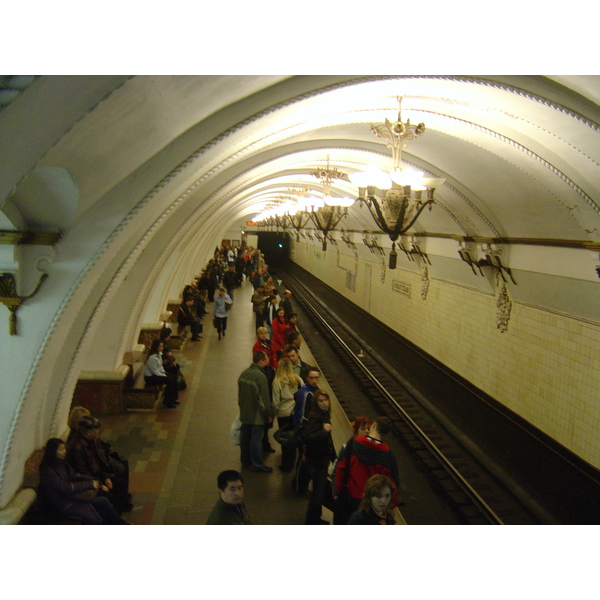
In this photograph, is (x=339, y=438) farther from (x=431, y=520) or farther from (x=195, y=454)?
(x=195, y=454)

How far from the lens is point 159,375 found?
778 cm

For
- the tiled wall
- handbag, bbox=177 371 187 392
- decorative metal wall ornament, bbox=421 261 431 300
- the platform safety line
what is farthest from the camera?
decorative metal wall ornament, bbox=421 261 431 300

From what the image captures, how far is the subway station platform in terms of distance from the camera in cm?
512

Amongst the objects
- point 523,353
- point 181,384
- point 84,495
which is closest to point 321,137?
point 181,384

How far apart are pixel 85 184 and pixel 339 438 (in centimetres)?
505

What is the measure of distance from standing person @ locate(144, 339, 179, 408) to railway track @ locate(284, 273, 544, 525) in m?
3.68

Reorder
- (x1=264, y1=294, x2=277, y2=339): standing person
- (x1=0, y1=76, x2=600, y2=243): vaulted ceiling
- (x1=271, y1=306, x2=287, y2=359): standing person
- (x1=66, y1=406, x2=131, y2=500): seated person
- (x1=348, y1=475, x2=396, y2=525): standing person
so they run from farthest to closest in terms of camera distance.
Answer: (x1=264, y1=294, x2=277, y2=339): standing person < (x1=271, y1=306, x2=287, y2=359): standing person < (x1=66, y1=406, x2=131, y2=500): seated person < (x1=348, y1=475, x2=396, y2=525): standing person < (x1=0, y1=76, x2=600, y2=243): vaulted ceiling

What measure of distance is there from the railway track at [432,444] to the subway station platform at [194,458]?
4.48 feet

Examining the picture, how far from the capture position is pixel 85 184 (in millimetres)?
3354

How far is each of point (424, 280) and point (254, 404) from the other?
349 inches

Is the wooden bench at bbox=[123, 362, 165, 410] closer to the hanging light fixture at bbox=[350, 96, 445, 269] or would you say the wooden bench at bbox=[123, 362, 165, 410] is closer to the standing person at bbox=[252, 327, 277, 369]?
the standing person at bbox=[252, 327, 277, 369]

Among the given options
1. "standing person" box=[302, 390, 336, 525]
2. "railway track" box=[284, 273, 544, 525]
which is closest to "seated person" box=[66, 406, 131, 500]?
"standing person" box=[302, 390, 336, 525]

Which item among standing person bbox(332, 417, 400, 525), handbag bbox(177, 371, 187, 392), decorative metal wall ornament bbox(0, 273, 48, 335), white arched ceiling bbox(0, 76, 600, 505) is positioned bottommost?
handbag bbox(177, 371, 187, 392)
